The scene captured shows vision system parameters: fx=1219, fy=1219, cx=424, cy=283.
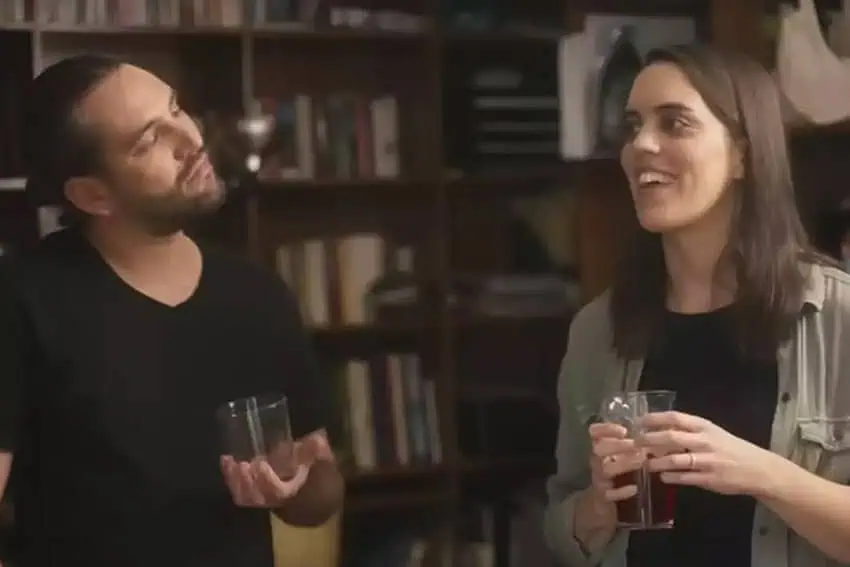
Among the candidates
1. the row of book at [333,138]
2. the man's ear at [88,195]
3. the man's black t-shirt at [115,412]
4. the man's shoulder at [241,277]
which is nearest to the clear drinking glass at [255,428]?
the man's black t-shirt at [115,412]

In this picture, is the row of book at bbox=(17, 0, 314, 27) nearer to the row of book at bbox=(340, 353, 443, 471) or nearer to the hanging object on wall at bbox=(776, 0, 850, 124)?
the row of book at bbox=(340, 353, 443, 471)

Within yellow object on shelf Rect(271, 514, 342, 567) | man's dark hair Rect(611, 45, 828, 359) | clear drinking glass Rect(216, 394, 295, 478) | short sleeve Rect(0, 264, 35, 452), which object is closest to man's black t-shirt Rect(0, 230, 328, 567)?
short sleeve Rect(0, 264, 35, 452)

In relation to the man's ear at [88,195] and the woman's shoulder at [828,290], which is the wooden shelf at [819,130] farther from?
the man's ear at [88,195]

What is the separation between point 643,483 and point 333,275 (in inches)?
66.1

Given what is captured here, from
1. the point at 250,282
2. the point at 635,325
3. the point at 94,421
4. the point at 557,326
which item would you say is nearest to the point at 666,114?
the point at 635,325

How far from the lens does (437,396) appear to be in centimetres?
311

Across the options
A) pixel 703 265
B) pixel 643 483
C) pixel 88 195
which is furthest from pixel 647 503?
pixel 88 195

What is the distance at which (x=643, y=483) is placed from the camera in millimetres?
1484

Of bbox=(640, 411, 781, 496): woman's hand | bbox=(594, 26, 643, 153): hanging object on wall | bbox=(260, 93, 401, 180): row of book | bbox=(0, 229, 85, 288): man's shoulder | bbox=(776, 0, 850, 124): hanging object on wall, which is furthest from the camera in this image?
bbox=(260, 93, 401, 180): row of book

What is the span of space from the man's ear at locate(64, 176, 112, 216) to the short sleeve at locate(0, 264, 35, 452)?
17cm

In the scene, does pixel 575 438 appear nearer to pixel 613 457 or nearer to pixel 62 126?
pixel 613 457

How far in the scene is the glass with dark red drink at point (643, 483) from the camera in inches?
58.4

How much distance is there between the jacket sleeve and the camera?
172 centimetres

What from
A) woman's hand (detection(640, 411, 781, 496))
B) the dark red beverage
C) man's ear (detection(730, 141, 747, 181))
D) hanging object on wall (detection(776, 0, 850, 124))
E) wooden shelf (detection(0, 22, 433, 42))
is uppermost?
wooden shelf (detection(0, 22, 433, 42))
